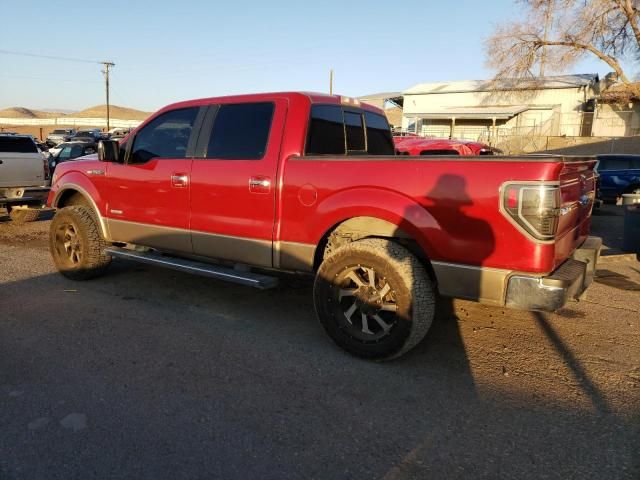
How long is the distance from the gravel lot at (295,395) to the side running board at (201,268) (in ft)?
1.52

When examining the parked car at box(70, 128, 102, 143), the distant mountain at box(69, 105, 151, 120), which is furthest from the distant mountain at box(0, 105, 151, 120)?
the parked car at box(70, 128, 102, 143)

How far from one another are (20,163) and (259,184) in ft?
24.9

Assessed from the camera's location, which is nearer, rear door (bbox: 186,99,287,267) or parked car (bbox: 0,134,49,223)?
rear door (bbox: 186,99,287,267)

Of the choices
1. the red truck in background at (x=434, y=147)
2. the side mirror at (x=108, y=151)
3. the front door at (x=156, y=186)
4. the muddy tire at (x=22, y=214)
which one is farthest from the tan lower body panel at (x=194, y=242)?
the red truck in background at (x=434, y=147)

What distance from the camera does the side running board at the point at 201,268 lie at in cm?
412

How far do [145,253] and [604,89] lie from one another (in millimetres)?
42012

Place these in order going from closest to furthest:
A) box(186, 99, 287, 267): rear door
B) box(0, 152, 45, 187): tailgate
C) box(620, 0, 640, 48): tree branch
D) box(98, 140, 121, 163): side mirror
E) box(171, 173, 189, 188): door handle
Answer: box(186, 99, 287, 267): rear door
box(171, 173, 189, 188): door handle
box(98, 140, 121, 163): side mirror
box(0, 152, 45, 187): tailgate
box(620, 0, 640, 48): tree branch

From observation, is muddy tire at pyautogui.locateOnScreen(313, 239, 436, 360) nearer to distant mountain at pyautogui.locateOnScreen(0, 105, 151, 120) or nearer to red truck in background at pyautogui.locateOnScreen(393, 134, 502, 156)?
red truck in background at pyautogui.locateOnScreen(393, 134, 502, 156)

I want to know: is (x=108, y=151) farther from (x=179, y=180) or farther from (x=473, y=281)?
(x=473, y=281)

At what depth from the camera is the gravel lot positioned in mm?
2525

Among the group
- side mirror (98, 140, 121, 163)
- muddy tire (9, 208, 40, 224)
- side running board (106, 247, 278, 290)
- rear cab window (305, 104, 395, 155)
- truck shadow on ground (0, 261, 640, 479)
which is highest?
rear cab window (305, 104, 395, 155)

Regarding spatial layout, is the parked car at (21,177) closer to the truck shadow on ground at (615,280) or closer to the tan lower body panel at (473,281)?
the tan lower body panel at (473,281)

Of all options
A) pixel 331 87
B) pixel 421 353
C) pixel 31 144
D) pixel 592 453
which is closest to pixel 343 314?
pixel 421 353

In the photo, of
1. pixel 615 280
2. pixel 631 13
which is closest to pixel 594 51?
pixel 631 13
